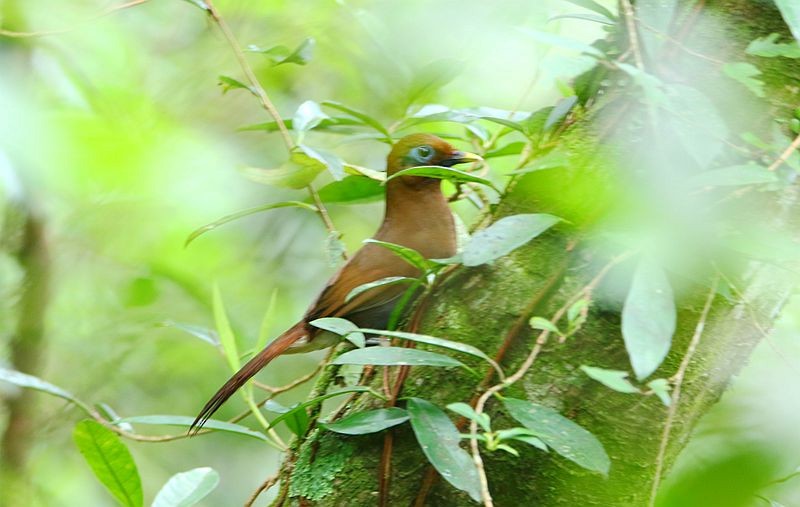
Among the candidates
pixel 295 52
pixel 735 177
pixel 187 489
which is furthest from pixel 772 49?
pixel 187 489

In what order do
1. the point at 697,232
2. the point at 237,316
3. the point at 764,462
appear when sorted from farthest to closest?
the point at 237,316 < the point at 697,232 < the point at 764,462

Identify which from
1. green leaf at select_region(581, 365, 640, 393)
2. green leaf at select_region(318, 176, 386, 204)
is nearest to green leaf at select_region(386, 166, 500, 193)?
green leaf at select_region(581, 365, 640, 393)

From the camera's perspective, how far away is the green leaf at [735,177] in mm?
1307

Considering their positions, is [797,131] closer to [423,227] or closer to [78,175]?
[423,227]

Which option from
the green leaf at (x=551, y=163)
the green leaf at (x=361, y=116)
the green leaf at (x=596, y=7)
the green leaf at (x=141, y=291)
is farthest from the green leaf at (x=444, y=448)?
the green leaf at (x=141, y=291)

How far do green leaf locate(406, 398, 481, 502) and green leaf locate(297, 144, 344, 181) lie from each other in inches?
29.6

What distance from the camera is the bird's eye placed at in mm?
2434

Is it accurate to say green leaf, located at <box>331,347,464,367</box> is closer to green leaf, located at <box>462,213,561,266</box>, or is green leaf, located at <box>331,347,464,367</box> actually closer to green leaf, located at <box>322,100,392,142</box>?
green leaf, located at <box>462,213,561,266</box>

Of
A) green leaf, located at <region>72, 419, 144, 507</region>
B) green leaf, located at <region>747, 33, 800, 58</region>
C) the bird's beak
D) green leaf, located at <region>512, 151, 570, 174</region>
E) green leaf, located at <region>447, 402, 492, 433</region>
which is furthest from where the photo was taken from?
the bird's beak

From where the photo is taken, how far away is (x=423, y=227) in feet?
7.75

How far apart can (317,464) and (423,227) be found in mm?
883

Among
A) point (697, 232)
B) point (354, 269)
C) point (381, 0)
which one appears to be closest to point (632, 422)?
point (697, 232)

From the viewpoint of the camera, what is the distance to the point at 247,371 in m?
2.02

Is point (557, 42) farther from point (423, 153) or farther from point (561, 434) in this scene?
point (423, 153)
